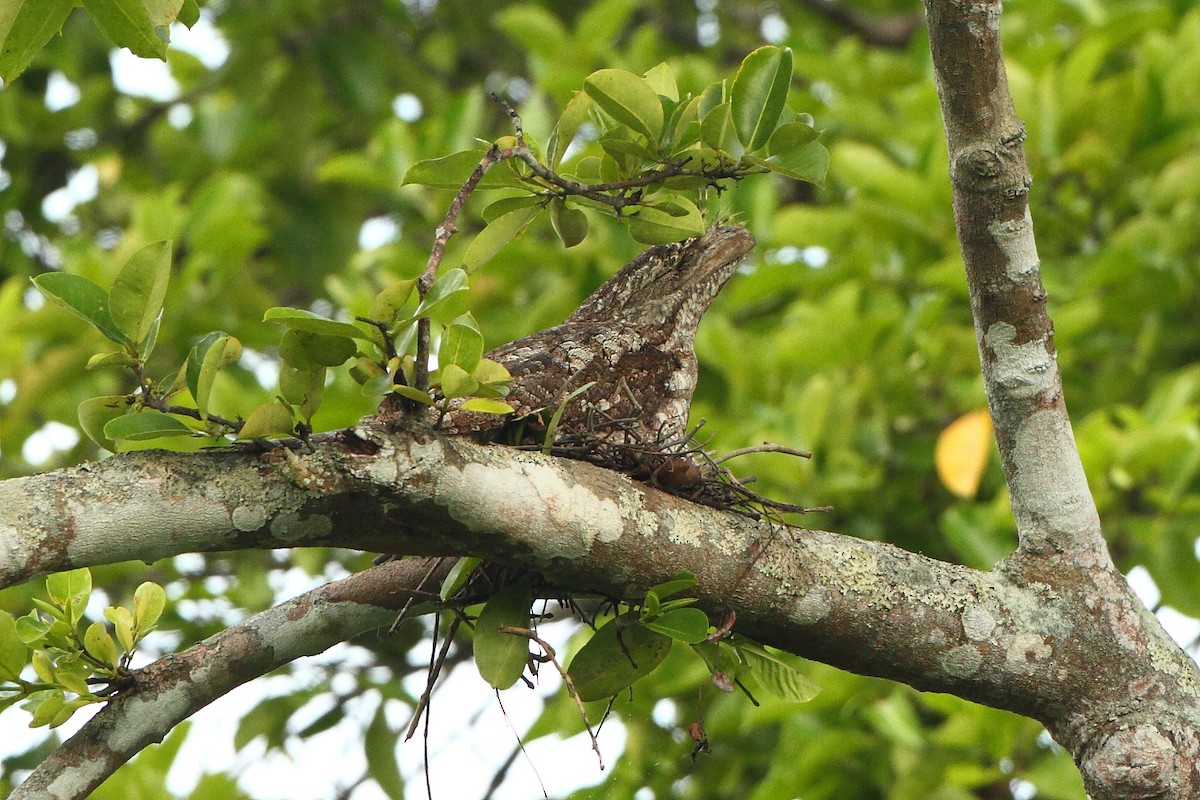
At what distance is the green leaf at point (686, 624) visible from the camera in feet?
5.41

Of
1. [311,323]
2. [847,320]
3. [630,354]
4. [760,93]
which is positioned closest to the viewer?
[311,323]

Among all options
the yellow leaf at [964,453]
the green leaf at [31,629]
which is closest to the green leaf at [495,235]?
the green leaf at [31,629]

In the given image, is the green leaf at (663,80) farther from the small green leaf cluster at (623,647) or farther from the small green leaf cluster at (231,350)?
the small green leaf cluster at (623,647)

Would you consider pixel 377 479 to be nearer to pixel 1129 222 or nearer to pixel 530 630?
pixel 530 630

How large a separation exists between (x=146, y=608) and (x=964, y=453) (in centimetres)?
250

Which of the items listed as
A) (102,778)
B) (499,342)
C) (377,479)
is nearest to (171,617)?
(499,342)

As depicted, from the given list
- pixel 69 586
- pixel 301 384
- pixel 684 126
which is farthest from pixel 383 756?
pixel 684 126

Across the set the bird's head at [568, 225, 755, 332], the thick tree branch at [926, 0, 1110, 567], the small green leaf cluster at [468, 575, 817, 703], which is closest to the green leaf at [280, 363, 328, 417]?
the small green leaf cluster at [468, 575, 817, 703]

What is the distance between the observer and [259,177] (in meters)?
5.76

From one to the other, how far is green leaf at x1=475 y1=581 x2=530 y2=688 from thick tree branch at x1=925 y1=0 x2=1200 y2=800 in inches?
29.6

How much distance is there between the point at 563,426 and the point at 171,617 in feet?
9.96

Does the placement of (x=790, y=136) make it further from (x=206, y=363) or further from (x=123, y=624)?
(x=123, y=624)

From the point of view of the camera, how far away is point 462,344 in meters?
1.55

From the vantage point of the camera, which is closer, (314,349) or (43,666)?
(314,349)
